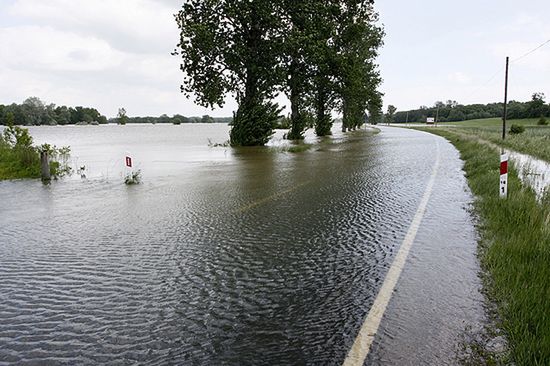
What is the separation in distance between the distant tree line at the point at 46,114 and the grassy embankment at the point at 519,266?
90.2 metres

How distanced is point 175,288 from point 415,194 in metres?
7.42

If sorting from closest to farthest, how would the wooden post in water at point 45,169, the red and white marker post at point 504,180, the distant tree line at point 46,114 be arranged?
the red and white marker post at point 504,180, the wooden post in water at point 45,169, the distant tree line at point 46,114

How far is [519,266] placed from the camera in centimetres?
469

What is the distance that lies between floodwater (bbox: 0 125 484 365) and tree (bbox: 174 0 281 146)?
63.2 feet

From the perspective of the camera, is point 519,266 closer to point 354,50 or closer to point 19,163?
point 19,163

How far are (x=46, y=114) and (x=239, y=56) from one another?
103011 millimetres

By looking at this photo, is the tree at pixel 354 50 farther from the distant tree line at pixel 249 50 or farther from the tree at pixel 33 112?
the tree at pixel 33 112

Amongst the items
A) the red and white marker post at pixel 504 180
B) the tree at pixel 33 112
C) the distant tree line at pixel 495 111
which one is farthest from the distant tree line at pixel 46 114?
the distant tree line at pixel 495 111

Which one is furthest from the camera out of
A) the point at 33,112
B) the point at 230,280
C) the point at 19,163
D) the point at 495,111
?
the point at 495,111

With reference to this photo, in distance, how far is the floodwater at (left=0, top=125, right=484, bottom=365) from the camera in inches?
127

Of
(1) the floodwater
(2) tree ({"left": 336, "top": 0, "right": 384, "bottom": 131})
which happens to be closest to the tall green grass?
(1) the floodwater

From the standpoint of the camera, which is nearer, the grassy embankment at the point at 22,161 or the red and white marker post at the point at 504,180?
the red and white marker post at the point at 504,180

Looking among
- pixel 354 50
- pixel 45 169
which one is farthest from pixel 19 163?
pixel 354 50

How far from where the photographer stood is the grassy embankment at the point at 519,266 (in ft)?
10.3
